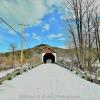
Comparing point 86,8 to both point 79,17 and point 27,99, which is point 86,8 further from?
point 27,99

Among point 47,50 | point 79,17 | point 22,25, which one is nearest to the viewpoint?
point 79,17

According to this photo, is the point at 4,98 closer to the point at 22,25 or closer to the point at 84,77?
the point at 84,77

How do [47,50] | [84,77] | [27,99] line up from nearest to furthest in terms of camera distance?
[27,99], [84,77], [47,50]

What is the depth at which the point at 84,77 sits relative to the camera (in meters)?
14.8

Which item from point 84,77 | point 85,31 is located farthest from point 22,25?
point 84,77

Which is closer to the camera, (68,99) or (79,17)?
(68,99)

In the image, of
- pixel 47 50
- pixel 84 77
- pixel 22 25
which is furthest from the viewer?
pixel 47 50

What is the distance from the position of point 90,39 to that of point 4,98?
108ft

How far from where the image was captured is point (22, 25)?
3681cm

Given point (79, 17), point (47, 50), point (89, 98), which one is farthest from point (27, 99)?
point (47, 50)

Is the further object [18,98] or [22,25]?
[22,25]

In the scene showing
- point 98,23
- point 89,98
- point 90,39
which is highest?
point 98,23

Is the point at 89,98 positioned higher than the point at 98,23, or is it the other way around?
the point at 98,23

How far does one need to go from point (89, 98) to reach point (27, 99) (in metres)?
1.97
